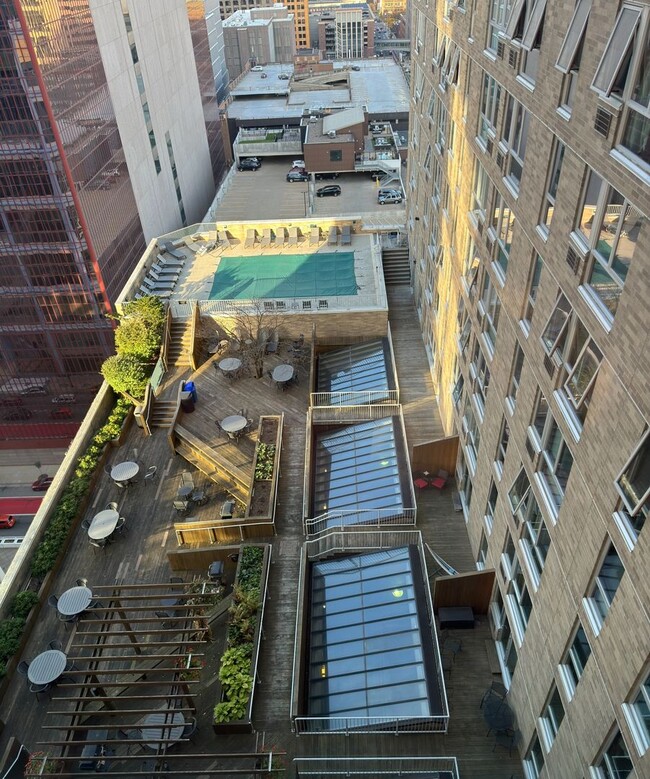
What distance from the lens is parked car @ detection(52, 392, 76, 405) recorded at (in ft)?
158

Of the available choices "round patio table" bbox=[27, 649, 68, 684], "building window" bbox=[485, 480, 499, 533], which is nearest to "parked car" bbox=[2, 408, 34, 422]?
"round patio table" bbox=[27, 649, 68, 684]

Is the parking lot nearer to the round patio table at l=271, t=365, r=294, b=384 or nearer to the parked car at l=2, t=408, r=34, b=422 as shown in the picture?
the round patio table at l=271, t=365, r=294, b=384

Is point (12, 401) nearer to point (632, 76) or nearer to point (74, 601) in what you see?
point (74, 601)

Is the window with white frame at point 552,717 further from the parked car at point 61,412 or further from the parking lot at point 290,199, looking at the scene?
the parked car at point 61,412

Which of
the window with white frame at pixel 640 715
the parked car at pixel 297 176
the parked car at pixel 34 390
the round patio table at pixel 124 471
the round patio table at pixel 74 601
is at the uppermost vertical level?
the window with white frame at pixel 640 715

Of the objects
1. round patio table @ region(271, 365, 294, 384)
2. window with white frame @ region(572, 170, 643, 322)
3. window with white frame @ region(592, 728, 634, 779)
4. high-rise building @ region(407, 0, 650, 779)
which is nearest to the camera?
high-rise building @ region(407, 0, 650, 779)

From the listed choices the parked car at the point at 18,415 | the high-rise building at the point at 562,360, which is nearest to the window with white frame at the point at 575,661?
the high-rise building at the point at 562,360

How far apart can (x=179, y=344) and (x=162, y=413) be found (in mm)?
5046

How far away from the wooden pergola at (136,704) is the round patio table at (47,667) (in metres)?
0.43

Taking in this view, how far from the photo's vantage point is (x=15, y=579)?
22.2 meters

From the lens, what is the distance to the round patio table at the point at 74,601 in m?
20.0

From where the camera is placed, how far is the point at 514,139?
627 inches

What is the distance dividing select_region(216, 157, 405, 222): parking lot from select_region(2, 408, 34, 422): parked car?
81.8ft

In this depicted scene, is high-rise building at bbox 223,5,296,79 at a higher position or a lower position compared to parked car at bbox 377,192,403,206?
higher
